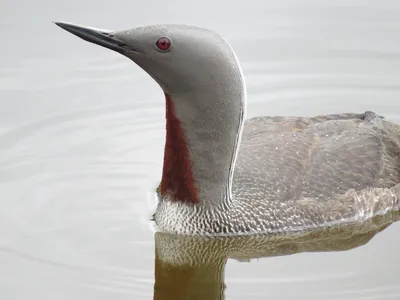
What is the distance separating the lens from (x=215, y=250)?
1015 centimetres

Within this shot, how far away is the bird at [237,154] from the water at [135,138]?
23 centimetres

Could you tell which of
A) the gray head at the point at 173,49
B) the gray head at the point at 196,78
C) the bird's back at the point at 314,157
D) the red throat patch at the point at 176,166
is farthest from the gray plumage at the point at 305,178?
the gray head at the point at 173,49

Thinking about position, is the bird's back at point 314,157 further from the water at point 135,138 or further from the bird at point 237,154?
the water at point 135,138

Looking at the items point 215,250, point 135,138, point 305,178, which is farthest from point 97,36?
point 135,138

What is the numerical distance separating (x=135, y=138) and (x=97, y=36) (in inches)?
111

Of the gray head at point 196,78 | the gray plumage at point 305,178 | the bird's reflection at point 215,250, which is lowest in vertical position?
the bird's reflection at point 215,250

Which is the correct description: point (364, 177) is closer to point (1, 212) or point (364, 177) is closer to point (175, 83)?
point (175, 83)

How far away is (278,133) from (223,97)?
51.7 inches

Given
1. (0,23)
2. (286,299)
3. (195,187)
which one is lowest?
(286,299)

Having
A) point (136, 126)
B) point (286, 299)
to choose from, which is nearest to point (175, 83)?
point (286, 299)

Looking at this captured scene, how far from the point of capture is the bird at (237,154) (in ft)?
30.6

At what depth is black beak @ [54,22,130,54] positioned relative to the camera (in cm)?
926

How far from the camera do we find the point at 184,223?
10.1 m

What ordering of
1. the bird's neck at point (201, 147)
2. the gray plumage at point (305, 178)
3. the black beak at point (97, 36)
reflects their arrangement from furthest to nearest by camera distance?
the gray plumage at point (305, 178)
the bird's neck at point (201, 147)
the black beak at point (97, 36)
